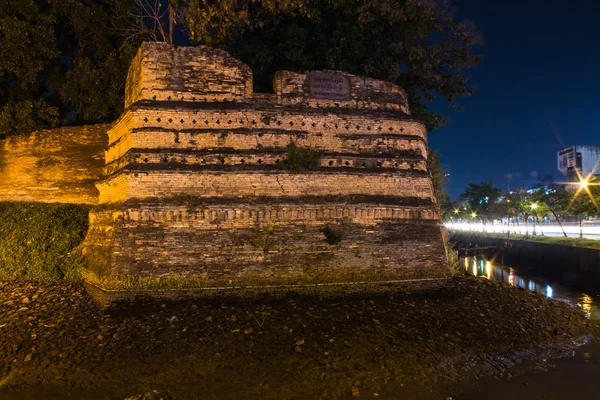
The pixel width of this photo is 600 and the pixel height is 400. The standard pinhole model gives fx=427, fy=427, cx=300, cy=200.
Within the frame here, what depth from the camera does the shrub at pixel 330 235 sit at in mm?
10625

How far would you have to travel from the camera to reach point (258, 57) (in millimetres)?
12703

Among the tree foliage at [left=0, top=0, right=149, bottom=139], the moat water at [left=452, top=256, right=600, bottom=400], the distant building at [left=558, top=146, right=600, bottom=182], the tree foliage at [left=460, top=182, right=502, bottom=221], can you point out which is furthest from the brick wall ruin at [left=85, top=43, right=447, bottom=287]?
the distant building at [left=558, top=146, right=600, bottom=182]

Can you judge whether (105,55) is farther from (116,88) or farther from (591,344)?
(591,344)

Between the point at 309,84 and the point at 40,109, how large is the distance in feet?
30.3

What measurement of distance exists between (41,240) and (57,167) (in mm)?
2369

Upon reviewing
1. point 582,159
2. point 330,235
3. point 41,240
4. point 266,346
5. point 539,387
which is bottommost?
point 539,387

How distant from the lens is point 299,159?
10.6 meters

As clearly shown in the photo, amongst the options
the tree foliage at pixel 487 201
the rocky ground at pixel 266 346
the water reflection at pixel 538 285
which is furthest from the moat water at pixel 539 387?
the tree foliage at pixel 487 201

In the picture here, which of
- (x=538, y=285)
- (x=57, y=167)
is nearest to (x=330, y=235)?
(x=57, y=167)

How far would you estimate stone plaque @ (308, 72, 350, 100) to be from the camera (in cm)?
1123

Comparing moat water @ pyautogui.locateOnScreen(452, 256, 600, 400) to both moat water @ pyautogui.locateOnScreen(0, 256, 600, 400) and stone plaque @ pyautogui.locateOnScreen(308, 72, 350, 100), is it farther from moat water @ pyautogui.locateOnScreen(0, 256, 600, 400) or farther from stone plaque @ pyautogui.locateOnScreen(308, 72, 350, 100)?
stone plaque @ pyautogui.locateOnScreen(308, 72, 350, 100)

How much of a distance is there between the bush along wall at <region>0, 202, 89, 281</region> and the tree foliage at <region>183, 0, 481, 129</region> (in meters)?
6.60

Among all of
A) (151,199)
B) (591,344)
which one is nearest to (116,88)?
(151,199)

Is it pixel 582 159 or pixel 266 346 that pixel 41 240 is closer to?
pixel 266 346
